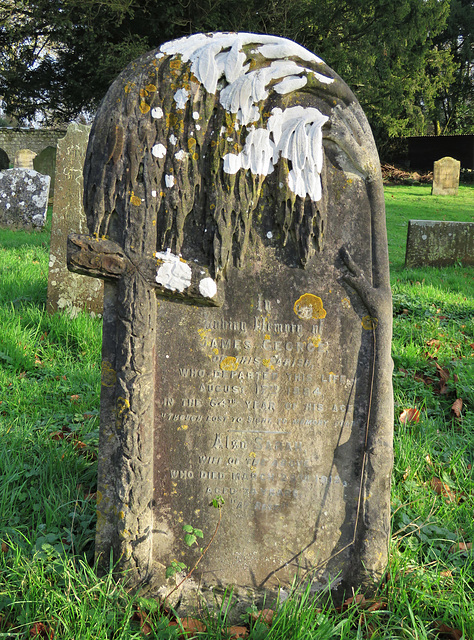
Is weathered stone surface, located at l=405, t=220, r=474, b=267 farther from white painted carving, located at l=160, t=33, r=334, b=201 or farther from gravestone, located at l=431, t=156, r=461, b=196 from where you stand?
gravestone, located at l=431, t=156, r=461, b=196

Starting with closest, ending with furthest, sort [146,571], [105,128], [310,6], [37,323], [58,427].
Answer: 1. [105,128]
2. [146,571]
3. [58,427]
4. [37,323]
5. [310,6]

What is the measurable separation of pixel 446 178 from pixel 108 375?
19106 mm

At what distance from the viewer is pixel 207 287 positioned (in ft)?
7.19

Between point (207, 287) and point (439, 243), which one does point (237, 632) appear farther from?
point (439, 243)

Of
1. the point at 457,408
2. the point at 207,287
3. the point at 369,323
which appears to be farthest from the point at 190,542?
the point at 457,408

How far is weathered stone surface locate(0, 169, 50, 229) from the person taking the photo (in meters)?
10.4

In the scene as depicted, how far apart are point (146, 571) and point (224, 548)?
348mm

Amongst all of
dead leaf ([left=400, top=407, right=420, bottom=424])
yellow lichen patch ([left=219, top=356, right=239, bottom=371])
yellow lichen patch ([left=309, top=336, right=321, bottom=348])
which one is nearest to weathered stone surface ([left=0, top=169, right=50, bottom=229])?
dead leaf ([left=400, top=407, right=420, bottom=424])

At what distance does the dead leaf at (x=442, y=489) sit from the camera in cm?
286

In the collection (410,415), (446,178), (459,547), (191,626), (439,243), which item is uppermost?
(446,178)

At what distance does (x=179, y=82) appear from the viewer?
6.98ft

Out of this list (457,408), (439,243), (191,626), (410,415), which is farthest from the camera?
(439,243)

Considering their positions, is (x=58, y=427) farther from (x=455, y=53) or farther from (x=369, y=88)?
(x=455, y=53)

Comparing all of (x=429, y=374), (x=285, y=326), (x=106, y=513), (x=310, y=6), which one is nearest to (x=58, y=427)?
(x=106, y=513)
